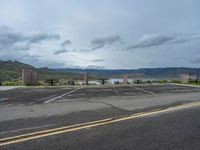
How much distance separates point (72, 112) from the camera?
780 centimetres

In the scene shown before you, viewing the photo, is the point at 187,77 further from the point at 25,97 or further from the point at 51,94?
the point at 25,97

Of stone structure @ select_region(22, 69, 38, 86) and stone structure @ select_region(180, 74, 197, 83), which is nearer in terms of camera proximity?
stone structure @ select_region(22, 69, 38, 86)

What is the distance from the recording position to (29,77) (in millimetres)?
25094

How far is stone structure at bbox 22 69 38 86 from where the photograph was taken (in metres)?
24.3

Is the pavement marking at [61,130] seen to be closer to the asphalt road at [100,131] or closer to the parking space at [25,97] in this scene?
the asphalt road at [100,131]

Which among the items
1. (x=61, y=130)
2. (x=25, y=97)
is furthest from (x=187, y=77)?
(x=61, y=130)

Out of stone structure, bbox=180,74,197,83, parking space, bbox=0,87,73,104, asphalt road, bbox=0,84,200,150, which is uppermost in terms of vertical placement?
stone structure, bbox=180,74,197,83

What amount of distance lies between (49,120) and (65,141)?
206cm

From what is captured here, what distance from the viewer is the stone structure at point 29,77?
24.3m

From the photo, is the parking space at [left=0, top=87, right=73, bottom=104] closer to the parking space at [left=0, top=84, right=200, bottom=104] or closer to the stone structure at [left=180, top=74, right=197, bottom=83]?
the parking space at [left=0, top=84, right=200, bottom=104]

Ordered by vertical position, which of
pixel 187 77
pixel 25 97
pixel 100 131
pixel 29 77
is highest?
pixel 29 77

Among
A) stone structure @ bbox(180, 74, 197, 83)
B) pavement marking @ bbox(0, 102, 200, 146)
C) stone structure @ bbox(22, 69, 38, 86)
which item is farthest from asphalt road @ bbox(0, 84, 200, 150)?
stone structure @ bbox(180, 74, 197, 83)

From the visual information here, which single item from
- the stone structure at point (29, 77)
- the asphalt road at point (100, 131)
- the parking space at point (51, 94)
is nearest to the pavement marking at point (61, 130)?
the asphalt road at point (100, 131)

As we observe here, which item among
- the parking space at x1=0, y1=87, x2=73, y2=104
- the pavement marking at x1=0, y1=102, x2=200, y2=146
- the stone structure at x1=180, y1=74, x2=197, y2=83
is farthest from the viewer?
the stone structure at x1=180, y1=74, x2=197, y2=83
